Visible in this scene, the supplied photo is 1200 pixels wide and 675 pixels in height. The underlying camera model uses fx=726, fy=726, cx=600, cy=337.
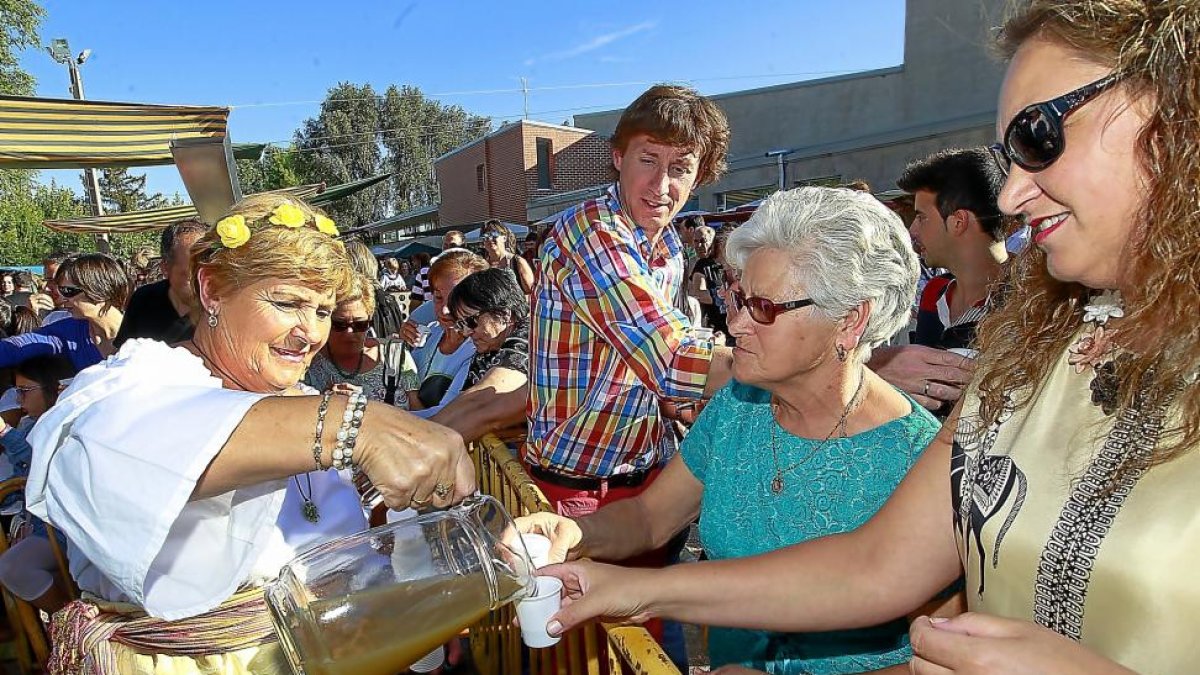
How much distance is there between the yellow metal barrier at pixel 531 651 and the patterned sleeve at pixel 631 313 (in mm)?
552

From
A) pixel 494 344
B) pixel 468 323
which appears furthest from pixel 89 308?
pixel 494 344

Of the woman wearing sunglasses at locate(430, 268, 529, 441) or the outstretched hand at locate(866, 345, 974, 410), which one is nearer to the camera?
the outstretched hand at locate(866, 345, 974, 410)

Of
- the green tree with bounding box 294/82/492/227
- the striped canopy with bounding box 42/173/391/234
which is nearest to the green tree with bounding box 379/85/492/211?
the green tree with bounding box 294/82/492/227

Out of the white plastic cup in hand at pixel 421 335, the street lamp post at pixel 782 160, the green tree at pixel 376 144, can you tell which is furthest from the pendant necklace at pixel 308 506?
the green tree at pixel 376 144

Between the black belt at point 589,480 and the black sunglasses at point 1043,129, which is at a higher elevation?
the black sunglasses at point 1043,129

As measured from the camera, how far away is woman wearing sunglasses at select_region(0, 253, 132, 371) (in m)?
5.24

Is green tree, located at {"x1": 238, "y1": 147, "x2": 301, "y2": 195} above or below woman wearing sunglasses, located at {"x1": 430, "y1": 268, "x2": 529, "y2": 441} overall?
above

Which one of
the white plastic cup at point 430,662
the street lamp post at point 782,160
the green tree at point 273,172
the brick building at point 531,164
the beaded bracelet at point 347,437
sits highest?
the green tree at point 273,172

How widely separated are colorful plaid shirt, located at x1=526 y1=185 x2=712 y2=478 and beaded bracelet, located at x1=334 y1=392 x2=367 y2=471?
4.01ft

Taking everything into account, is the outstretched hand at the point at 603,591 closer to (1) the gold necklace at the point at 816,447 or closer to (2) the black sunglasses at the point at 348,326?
(1) the gold necklace at the point at 816,447

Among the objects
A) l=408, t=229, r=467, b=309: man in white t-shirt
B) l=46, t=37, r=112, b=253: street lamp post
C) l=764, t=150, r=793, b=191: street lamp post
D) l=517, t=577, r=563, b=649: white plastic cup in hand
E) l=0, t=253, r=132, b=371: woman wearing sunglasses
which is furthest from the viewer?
l=46, t=37, r=112, b=253: street lamp post

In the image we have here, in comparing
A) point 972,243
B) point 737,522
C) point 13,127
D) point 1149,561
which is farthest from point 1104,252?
point 13,127

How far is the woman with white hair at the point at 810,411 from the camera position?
6.22ft

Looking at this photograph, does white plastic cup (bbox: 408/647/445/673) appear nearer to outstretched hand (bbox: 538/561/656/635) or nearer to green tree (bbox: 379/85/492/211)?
outstretched hand (bbox: 538/561/656/635)
